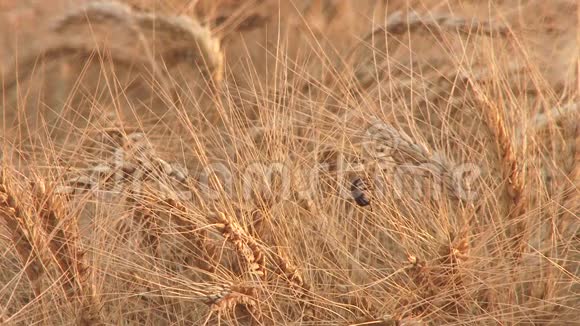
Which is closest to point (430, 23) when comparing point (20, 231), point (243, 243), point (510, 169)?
point (510, 169)

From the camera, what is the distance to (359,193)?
4.71ft

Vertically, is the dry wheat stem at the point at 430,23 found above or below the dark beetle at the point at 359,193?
above

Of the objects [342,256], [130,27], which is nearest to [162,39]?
[130,27]

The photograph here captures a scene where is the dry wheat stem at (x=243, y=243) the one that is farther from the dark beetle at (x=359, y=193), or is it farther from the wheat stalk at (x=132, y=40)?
the wheat stalk at (x=132, y=40)

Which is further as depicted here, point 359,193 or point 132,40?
point 132,40

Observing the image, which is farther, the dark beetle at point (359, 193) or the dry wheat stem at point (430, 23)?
the dry wheat stem at point (430, 23)

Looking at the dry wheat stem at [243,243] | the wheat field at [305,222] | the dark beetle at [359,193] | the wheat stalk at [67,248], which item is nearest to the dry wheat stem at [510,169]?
the wheat field at [305,222]

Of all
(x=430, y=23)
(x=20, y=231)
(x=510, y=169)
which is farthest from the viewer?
(x=430, y=23)

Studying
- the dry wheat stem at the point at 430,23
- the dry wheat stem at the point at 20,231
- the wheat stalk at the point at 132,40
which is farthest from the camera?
the wheat stalk at the point at 132,40

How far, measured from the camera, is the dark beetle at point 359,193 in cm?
143

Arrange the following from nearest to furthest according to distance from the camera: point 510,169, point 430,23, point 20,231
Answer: point 20,231 < point 510,169 < point 430,23

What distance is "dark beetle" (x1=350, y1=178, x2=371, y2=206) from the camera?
1429mm

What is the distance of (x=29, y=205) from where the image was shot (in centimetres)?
126

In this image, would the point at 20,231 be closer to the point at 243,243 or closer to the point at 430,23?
the point at 243,243
